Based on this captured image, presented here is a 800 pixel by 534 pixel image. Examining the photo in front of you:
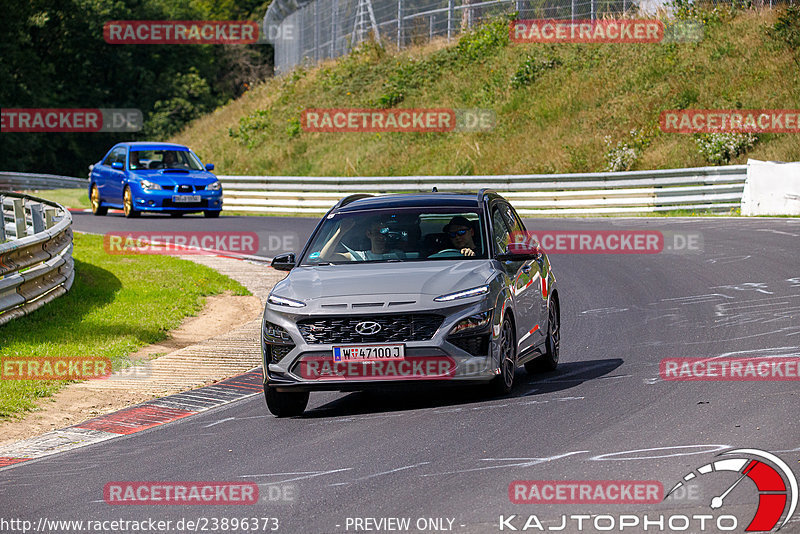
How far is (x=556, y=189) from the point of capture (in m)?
29.3

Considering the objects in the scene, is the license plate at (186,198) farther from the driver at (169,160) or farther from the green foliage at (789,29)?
the green foliage at (789,29)

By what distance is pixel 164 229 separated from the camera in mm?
25016

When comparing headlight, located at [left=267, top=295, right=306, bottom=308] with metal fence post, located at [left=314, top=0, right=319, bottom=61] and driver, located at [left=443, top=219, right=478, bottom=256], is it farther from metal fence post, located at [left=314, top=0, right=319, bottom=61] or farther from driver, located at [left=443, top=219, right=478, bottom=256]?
metal fence post, located at [left=314, top=0, right=319, bottom=61]

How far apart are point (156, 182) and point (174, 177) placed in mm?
481

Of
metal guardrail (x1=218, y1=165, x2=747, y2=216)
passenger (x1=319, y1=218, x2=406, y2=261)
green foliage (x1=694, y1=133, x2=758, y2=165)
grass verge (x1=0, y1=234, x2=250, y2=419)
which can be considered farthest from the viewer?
green foliage (x1=694, y1=133, x2=758, y2=165)

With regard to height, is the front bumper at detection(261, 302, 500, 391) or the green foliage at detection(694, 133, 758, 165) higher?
the green foliage at detection(694, 133, 758, 165)

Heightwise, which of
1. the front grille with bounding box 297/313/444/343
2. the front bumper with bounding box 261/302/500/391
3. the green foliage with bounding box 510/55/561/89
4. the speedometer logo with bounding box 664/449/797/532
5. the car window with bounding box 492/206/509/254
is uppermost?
the green foliage with bounding box 510/55/561/89

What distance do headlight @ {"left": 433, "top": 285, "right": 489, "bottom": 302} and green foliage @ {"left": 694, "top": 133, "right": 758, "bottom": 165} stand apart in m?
23.1

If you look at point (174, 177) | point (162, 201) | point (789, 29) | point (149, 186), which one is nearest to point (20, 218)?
point (162, 201)

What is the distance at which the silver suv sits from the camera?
8414 mm

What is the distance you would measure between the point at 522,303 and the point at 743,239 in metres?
11.7

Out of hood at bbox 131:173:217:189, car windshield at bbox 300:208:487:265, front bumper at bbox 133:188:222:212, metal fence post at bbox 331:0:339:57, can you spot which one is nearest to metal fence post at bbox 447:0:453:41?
metal fence post at bbox 331:0:339:57

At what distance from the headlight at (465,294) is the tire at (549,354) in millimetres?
1885

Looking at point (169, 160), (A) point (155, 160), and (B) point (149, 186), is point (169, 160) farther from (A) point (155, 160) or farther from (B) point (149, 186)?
(B) point (149, 186)
